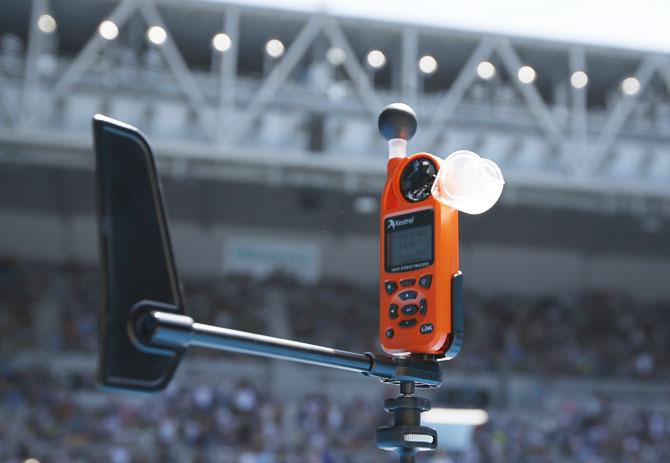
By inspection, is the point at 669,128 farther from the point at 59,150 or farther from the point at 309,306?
the point at 59,150

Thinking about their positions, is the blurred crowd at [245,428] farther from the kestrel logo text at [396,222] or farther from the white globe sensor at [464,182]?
the white globe sensor at [464,182]

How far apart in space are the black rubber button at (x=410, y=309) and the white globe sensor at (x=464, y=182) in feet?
0.72

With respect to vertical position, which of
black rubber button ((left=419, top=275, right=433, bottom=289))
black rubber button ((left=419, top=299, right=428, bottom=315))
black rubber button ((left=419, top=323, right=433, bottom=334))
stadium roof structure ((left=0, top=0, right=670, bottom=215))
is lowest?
black rubber button ((left=419, top=323, right=433, bottom=334))

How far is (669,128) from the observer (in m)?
22.2

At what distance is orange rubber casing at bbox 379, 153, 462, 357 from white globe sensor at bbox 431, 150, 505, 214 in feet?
0.15

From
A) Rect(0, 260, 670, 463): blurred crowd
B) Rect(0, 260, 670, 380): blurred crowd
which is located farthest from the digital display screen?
Rect(0, 260, 670, 380): blurred crowd

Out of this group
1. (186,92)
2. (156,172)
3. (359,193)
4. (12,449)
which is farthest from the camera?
(359,193)

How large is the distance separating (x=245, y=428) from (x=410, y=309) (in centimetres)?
1582

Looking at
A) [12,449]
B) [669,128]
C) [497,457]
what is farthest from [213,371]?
[669,128]

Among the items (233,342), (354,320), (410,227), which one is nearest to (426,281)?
(410,227)

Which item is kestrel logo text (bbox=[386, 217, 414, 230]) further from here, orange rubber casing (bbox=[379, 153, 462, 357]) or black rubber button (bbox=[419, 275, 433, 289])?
black rubber button (bbox=[419, 275, 433, 289])

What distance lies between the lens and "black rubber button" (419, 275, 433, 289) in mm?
1825

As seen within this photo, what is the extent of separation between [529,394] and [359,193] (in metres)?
6.37

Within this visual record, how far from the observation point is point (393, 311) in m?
1.88
